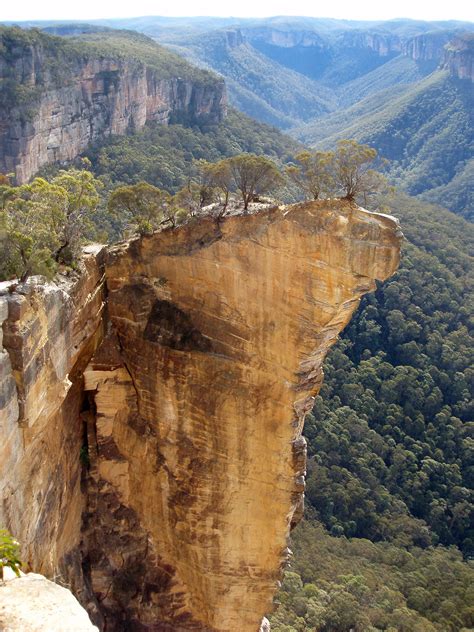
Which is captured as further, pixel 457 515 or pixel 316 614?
pixel 457 515

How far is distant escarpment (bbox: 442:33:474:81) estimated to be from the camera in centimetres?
14950

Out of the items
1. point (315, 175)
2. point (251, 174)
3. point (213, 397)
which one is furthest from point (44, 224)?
point (315, 175)

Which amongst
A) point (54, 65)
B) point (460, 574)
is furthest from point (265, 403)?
point (54, 65)

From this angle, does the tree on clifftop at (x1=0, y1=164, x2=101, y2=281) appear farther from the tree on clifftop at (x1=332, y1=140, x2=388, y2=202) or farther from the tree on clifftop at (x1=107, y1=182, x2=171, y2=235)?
the tree on clifftop at (x1=332, y1=140, x2=388, y2=202)

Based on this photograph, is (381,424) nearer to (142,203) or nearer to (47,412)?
(142,203)

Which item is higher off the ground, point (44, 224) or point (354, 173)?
point (354, 173)

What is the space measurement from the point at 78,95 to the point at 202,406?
169 feet

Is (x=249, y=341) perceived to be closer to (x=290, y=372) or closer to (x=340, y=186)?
(x=290, y=372)

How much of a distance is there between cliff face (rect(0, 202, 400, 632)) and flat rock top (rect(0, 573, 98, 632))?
427 centimetres

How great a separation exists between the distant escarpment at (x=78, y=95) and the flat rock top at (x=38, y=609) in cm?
4238

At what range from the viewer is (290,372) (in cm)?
1456

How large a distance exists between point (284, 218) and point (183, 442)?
566 cm

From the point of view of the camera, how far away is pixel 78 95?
59812mm

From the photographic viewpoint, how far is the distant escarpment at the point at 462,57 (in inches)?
5886
